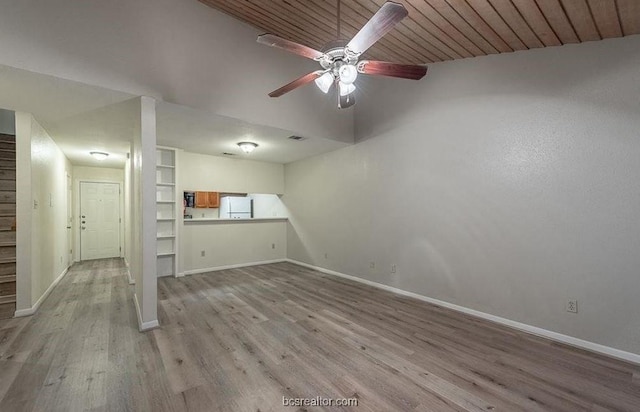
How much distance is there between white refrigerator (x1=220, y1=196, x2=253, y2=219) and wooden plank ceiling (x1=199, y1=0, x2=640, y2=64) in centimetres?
509

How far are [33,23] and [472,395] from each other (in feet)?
15.1

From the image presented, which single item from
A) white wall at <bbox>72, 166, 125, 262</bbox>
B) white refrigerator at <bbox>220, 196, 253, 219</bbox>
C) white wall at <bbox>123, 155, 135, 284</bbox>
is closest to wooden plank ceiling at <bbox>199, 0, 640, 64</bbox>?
white wall at <bbox>123, 155, 135, 284</bbox>

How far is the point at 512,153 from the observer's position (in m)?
3.10

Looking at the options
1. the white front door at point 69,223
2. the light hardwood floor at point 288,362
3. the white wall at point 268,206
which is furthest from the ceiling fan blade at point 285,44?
the white front door at point 69,223

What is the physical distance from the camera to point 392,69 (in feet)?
7.12

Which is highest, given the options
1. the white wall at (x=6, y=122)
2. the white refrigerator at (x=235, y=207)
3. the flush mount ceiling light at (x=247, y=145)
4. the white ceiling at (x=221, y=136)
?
the white wall at (x=6, y=122)

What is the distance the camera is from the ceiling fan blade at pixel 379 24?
157 centimetres

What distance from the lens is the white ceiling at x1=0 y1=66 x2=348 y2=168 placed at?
2.67 m

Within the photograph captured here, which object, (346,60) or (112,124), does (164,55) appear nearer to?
(112,124)

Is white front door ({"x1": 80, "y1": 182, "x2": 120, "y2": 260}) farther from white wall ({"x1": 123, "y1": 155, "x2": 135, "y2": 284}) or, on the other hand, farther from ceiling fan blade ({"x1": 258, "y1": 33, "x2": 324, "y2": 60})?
ceiling fan blade ({"x1": 258, "y1": 33, "x2": 324, "y2": 60})

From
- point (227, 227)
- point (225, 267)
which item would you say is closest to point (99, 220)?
point (227, 227)

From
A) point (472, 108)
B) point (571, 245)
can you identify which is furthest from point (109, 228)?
point (571, 245)

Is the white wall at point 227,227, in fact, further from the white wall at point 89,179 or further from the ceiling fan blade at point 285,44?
the ceiling fan blade at point 285,44

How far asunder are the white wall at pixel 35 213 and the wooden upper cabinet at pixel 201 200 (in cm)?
230
